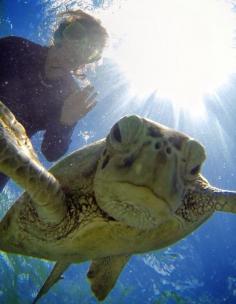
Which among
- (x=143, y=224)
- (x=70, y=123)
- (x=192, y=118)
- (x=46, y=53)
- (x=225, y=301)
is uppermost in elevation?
(x=46, y=53)

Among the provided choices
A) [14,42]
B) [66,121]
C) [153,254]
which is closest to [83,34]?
[14,42]

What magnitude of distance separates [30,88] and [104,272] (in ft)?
8.03

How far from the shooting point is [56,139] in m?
4.50

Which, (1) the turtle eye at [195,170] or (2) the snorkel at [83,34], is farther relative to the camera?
(2) the snorkel at [83,34]

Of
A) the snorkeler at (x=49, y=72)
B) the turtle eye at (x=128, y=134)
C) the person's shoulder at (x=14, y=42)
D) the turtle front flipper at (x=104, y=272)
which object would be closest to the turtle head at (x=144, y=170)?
the turtle eye at (x=128, y=134)

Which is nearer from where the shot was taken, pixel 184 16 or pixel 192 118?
pixel 184 16

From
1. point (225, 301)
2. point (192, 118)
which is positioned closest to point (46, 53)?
point (192, 118)

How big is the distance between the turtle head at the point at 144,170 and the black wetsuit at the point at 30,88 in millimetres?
2553

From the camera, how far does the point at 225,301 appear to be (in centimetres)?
1394

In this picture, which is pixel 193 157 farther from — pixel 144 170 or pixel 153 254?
pixel 153 254

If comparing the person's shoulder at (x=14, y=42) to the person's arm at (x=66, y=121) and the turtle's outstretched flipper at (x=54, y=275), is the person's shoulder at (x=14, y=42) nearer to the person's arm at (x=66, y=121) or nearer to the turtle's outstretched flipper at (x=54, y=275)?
the person's arm at (x=66, y=121)

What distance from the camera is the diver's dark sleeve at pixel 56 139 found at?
4.44 m

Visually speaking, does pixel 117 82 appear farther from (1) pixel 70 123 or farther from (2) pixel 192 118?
(1) pixel 70 123

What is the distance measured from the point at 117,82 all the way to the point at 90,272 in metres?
7.70
